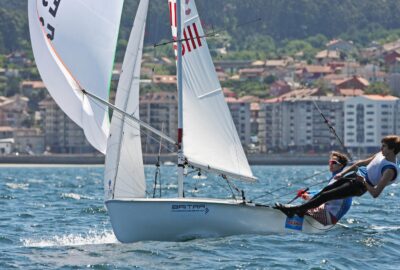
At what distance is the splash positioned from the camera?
21.7m

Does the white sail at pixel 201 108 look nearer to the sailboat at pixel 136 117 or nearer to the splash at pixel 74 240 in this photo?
the sailboat at pixel 136 117

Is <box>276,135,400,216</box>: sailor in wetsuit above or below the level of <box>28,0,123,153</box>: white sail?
below

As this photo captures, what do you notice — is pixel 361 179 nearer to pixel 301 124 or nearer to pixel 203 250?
pixel 203 250

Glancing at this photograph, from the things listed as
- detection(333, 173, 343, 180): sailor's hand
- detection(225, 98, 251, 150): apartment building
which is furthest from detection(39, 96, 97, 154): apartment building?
detection(333, 173, 343, 180): sailor's hand

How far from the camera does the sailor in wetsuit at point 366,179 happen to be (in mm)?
19500

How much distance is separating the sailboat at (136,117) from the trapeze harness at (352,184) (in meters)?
0.69

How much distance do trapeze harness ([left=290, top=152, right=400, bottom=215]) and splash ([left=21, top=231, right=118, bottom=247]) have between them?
2761 millimetres


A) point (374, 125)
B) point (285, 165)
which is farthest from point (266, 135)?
point (285, 165)

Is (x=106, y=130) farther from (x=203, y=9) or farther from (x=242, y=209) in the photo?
(x=203, y=9)

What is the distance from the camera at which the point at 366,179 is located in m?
20.0

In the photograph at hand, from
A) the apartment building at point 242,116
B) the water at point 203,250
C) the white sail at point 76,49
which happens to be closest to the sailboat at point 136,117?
the white sail at point 76,49

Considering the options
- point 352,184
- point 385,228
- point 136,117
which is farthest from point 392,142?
point 385,228

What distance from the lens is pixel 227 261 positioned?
753 inches

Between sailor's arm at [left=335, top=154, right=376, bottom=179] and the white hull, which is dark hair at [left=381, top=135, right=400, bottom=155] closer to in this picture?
sailor's arm at [left=335, top=154, right=376, bottom=179]
